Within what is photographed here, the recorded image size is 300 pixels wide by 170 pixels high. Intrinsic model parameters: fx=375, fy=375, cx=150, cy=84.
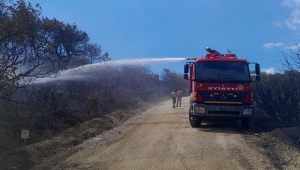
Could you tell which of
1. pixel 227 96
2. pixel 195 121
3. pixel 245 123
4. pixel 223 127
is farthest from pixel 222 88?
pixel 223 127

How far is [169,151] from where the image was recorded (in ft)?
40.3

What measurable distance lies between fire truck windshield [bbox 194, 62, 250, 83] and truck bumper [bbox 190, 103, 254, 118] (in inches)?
45.5

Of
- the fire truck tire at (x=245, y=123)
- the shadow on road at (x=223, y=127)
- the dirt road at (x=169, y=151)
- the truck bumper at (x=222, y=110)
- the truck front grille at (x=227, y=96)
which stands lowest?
the dirt road at (x=169, y=151)

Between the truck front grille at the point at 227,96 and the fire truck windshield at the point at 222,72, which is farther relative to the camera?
the fire truck windshield at the point at 222,72

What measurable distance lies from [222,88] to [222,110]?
3.17 feet

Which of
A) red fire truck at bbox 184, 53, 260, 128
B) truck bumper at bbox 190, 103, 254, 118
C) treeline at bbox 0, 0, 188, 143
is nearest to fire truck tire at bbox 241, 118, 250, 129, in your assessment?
red fire truck at bbox 184, 53, 260, 128

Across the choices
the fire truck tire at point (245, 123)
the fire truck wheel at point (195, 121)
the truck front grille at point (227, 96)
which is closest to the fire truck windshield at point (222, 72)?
the truck front grille at point (227, 96)

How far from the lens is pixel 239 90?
1642 centimetres

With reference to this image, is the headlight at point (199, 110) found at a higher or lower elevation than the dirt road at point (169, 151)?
higher

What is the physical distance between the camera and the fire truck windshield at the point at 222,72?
1666 centimetres

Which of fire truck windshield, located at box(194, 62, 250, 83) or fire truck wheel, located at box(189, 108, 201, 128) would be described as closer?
fire truck windshield, located at box(194, 62, 250, 83)

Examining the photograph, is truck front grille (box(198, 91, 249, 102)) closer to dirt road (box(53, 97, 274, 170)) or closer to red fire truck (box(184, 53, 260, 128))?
red fire truck (box(184, 53, 260, 128))

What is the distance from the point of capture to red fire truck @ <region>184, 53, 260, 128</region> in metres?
16.4

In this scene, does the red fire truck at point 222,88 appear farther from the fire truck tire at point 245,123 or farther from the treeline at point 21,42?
the treeline at point 21,42
